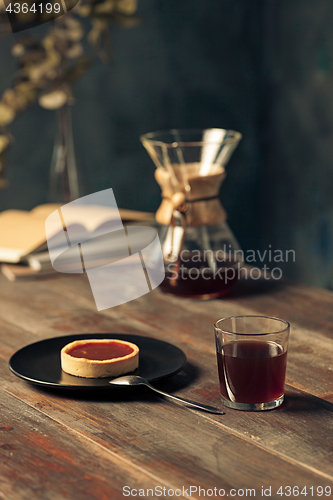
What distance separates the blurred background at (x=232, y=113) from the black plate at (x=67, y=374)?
130 centimetres

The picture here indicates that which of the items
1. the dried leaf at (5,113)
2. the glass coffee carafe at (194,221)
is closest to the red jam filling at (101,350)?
the glass coffee carafe at (194,221)

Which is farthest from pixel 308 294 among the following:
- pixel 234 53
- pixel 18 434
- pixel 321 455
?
pixel 234 53

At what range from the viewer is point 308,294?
1384 mm

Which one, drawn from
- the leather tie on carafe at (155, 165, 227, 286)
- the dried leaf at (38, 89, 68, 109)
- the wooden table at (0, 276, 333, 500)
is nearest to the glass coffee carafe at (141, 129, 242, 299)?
the leather tie on carafe at (155, 165, 227, 286)

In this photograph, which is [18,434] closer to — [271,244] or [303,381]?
[303,381]

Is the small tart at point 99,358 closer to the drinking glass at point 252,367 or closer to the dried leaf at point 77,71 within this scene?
the drinking glass at point 252,367

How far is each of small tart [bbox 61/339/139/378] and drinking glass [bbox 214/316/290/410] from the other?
0.14 m

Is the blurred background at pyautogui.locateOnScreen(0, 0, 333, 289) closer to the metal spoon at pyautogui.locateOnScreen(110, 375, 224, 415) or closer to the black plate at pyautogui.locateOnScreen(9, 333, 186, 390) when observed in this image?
the black plate at pyautogui.locateOnScreen(9, 333, 186, 390)

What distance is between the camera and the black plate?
2.81 feet

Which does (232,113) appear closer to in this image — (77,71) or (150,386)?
(77,71)

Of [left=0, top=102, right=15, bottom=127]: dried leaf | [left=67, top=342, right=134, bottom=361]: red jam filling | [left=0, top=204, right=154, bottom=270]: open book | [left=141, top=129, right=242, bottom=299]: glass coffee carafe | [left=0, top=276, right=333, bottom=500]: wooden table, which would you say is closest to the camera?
[left=0, top=276, right=333, bottom=500]: wooden table

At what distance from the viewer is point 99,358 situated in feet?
2.94

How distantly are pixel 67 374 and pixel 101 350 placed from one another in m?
0.07

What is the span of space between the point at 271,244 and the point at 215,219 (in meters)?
1.58
